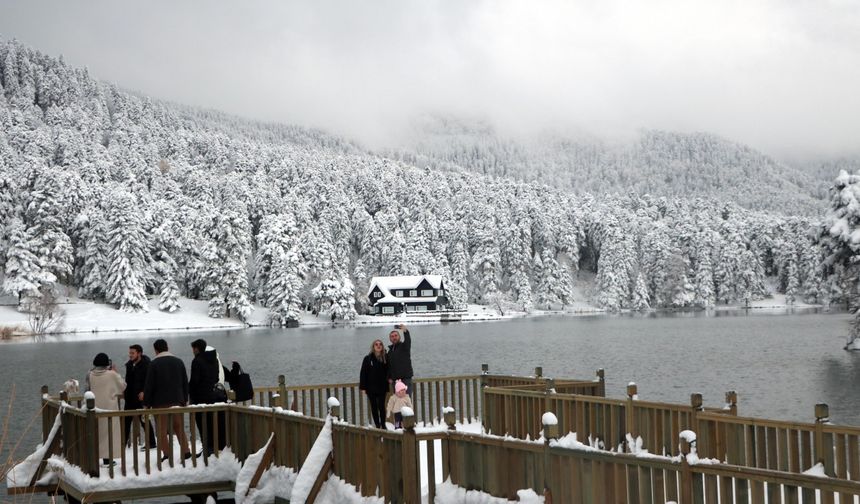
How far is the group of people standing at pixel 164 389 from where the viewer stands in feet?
45.5

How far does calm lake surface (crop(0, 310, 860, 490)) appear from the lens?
124 feet

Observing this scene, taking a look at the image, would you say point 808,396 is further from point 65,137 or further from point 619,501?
point 65,137

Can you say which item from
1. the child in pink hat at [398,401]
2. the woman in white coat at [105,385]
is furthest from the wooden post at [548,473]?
the woman in white coat at [105,385]

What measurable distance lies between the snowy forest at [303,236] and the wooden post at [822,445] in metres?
103

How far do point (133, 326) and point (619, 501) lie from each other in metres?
102

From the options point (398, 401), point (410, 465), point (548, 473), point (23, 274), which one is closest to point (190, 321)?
point (23, 274)

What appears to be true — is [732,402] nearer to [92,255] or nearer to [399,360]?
[399,360]

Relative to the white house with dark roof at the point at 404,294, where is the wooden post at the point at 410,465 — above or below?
below

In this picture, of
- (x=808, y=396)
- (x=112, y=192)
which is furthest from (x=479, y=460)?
(x=112, y=192)

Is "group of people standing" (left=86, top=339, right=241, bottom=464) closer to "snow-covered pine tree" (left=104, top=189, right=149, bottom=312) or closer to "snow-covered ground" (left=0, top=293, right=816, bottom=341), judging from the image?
"snow-covered ground" (left=0, top=293, right=816, bottom=341)

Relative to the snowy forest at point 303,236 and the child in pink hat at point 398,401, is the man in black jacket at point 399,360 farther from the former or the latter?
the snowy forest at point 303,236

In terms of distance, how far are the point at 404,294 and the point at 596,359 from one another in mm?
76389

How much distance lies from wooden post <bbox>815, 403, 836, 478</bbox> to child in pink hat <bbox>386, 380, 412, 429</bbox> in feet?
21.8

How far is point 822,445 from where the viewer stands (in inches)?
439
